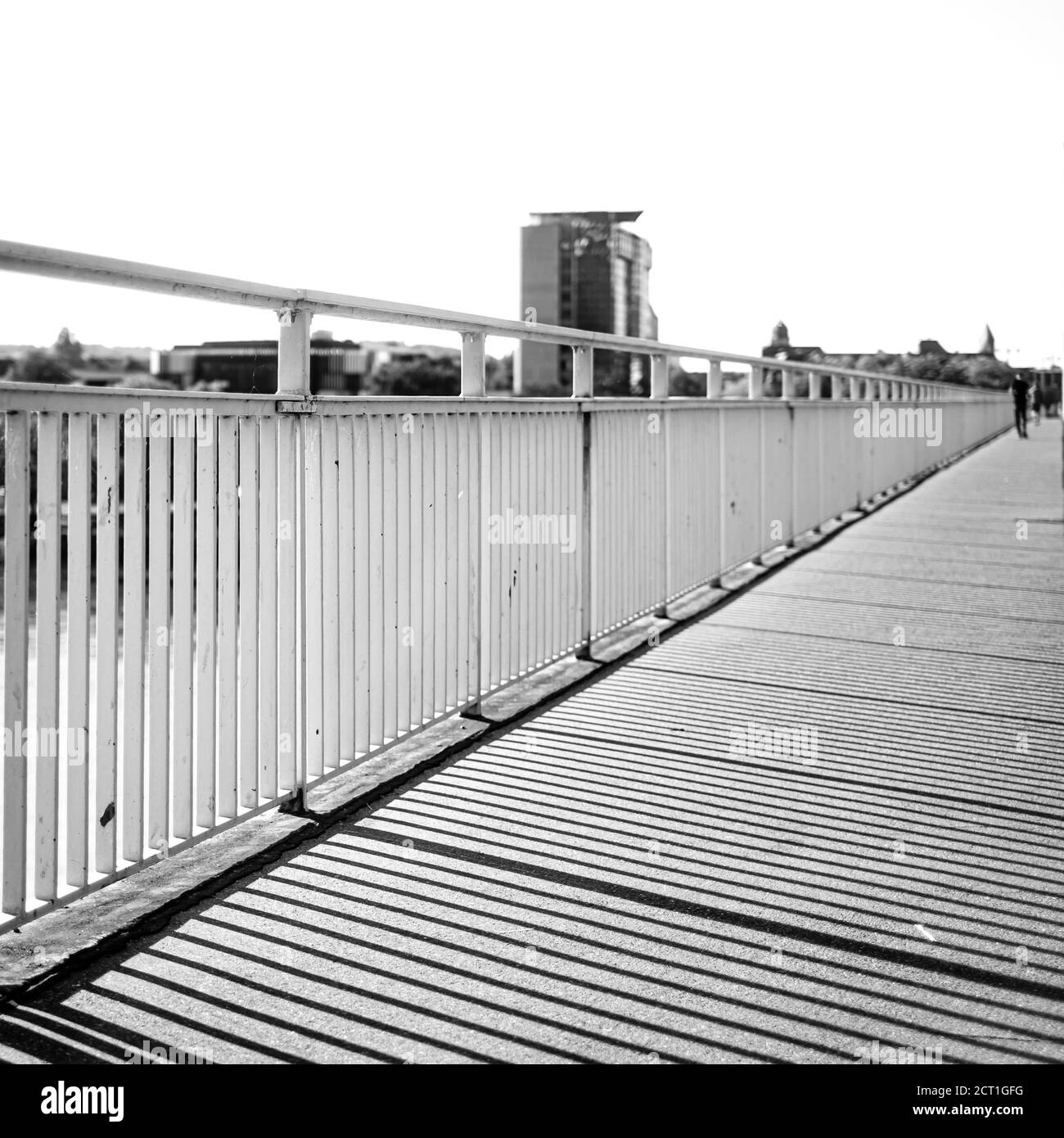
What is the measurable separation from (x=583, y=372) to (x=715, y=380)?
3055 mm

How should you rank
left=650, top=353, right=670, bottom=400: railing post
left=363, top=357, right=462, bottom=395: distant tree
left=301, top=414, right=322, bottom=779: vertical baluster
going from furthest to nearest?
1. left=363, top=357, right=462, bottom=395: distant tree
2. left=650, top=353, right=670, bottom=400: railing post
3. left=301, top=414, right=322, bottom=779: vertical baluster

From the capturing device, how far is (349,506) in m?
4.57

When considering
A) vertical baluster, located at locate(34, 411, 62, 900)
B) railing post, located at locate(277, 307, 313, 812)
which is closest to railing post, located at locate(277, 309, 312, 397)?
railing post, located at locate(277, 307, 313, 812)

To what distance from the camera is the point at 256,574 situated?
4.05m

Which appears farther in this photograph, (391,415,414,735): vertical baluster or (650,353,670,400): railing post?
(650,353,670,400): railing post

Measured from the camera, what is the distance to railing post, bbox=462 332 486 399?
18.2 ft

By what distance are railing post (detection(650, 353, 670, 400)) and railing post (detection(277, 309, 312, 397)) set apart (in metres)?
4.35

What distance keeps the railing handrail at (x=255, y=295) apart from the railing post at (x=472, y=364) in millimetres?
37

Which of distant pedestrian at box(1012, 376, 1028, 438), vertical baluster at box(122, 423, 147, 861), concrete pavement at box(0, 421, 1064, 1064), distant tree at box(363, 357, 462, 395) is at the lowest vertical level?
concrete pavement at box(0, 421, 1064, 1064)

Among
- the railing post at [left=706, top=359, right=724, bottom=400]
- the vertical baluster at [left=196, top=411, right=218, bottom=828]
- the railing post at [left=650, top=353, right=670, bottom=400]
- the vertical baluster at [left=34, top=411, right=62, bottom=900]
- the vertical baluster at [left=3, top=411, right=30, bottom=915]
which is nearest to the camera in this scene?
the vertical baluster at [left=3, top=411, right=30, bottom=915]

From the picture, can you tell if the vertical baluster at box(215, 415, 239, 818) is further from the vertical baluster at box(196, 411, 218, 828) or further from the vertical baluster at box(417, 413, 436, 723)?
the vertical baluster at box(417, 413, 436, 723)

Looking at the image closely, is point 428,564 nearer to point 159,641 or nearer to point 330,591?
point 330,591
